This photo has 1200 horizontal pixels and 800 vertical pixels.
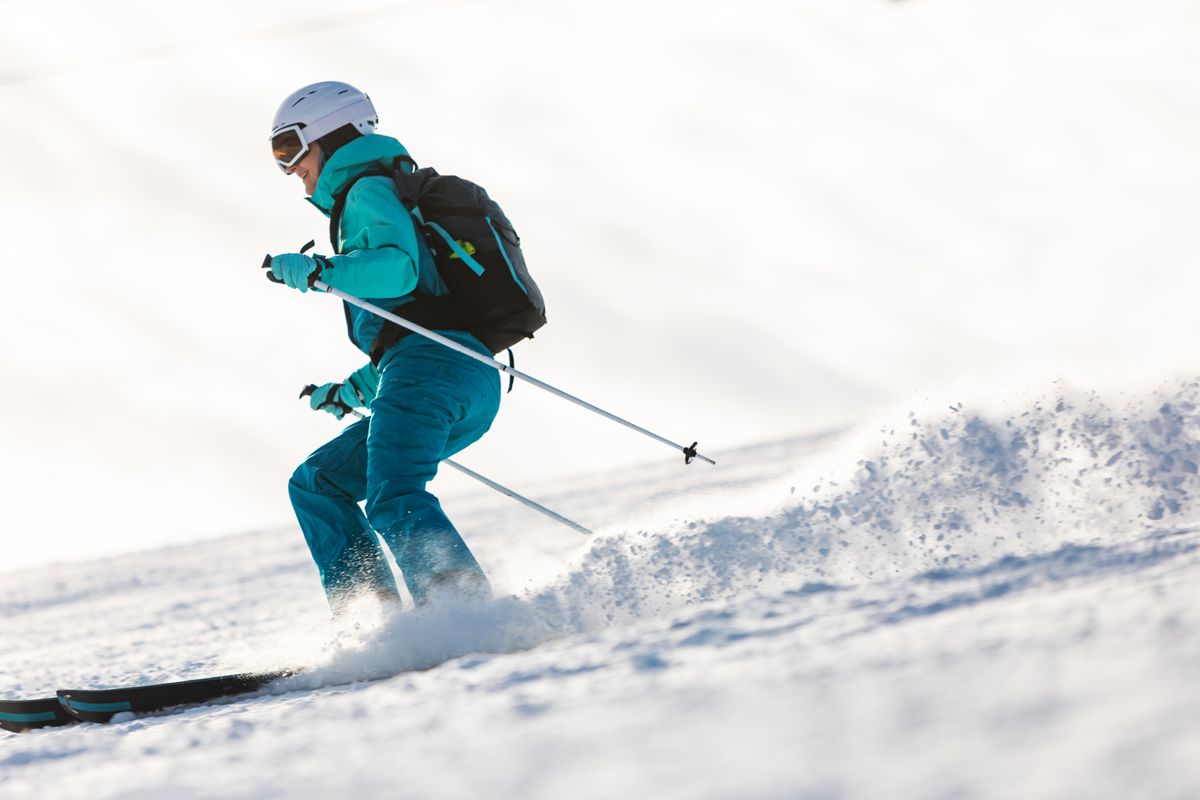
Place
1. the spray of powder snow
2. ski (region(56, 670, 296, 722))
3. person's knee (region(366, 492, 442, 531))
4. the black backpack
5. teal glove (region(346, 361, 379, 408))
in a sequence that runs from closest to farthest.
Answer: the spray of powder snow → ski (region(56, 670, 296, 722)) → person's knee (region(366, 492, 442, 531)) → the black backpack → teal glove (region(346, 361, 379, 408))

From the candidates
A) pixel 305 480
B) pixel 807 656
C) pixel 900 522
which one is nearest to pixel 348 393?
pixel 305 480

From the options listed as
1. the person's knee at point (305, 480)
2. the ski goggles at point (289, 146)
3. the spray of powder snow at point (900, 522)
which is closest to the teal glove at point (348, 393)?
the person's knee at point (305, 480)

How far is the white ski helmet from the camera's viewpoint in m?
4.43

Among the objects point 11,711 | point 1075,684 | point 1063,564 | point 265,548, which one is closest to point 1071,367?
point 1063,564

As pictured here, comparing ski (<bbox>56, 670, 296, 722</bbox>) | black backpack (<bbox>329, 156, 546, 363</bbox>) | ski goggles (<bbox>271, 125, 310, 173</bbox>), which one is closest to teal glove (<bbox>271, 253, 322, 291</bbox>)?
black backpack (<bbox>329, 156, 546, 363</bbox>)

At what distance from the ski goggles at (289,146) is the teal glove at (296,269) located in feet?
1.79

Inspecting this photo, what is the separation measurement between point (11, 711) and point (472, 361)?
190 centimetres

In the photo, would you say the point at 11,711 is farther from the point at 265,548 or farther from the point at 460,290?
the point at 265,548

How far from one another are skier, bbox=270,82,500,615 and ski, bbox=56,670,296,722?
568 mm

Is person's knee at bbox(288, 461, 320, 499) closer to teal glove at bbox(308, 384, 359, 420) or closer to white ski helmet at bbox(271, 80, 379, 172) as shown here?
teal glove at bbox(308, 384, 359, 420)

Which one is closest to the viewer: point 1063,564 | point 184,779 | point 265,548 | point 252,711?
point 184,779

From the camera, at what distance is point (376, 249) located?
4.04m

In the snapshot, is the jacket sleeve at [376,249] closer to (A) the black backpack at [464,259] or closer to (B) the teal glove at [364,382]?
(A) the black backpack at [464,259]

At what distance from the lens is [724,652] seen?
2699 mm
